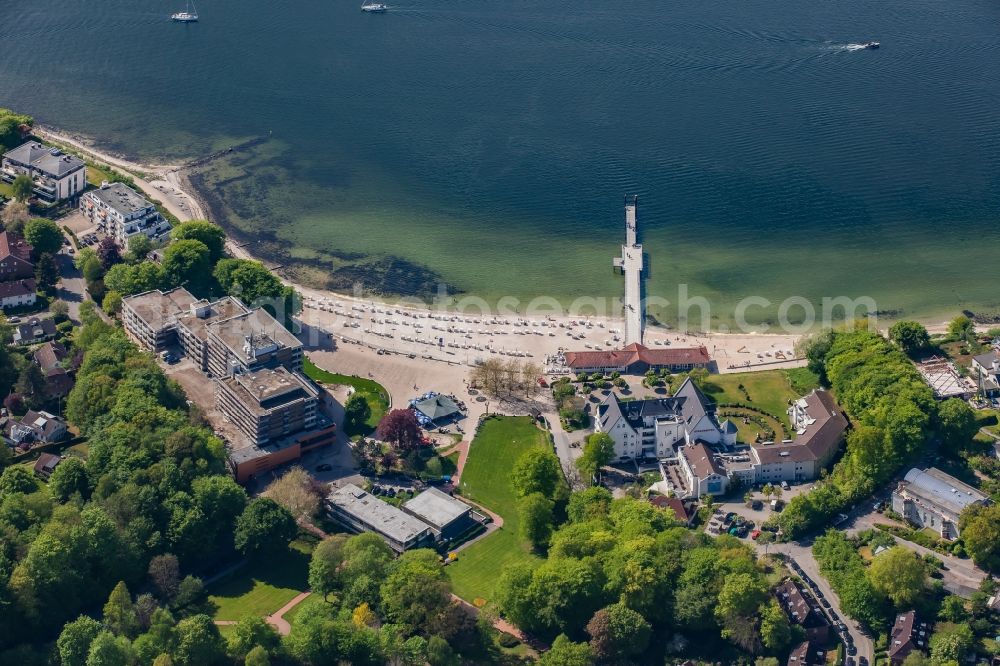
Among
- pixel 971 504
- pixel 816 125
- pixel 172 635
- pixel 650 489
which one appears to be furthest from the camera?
pixel 816 125

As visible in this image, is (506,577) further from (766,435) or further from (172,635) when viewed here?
(766,435)

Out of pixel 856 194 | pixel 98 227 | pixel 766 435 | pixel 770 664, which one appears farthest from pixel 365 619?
pixel 856 194

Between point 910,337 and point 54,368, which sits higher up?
point 54,368

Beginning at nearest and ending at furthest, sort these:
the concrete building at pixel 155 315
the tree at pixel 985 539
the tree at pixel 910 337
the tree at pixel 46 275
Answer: the tree at pixel 985 539 → the concrete building at pixel 155 315 → the tree at pixel 910 337 → the tree at pixel 46 275

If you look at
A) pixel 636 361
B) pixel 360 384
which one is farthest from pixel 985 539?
pixel 360 384

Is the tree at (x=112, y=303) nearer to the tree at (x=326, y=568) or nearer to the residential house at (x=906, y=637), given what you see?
the tree at (x=326, y=568)

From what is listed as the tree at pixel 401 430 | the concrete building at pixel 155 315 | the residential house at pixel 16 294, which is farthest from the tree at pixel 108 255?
the tree at pixel 401 430

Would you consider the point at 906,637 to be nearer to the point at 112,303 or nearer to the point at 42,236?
the point at 112,303
